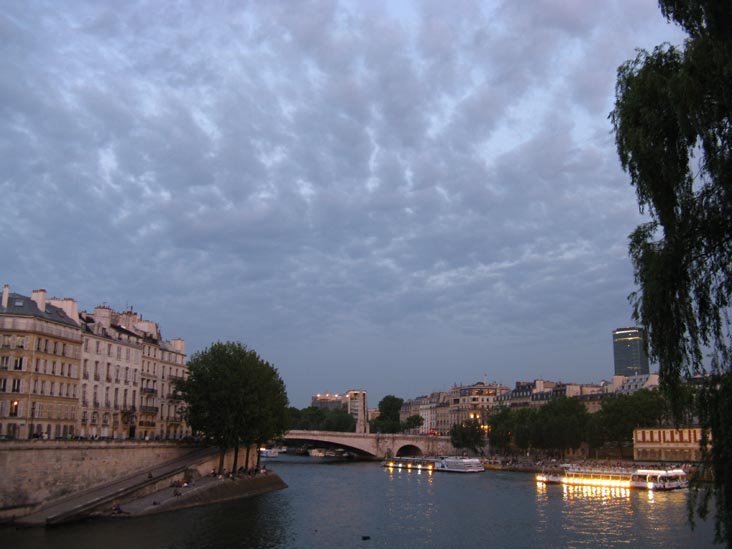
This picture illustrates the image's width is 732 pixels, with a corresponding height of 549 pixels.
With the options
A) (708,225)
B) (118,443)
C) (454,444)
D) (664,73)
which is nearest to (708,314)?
(708,225)

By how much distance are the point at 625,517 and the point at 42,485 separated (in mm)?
46156

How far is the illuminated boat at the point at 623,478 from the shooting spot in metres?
86.1

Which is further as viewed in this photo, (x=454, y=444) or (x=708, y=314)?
(x=454, y=444)

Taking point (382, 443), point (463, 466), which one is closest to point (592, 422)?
point (463, 466)

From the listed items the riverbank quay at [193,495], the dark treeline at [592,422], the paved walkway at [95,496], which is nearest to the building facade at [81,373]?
the paved walkway at [95,496]

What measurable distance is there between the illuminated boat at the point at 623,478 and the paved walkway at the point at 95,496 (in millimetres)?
49980

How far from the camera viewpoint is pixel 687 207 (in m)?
19.2

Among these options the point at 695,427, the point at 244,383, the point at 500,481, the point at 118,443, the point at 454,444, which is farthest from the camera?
the point at 454,444

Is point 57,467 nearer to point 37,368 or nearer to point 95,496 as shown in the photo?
point 95,496

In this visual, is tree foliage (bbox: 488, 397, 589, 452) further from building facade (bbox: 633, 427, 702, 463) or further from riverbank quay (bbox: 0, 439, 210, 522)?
riverbank quay (bbox: 0, 439, 210, 522)

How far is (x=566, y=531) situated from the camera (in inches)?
2077

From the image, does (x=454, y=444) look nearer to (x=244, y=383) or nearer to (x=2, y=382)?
(x=244, y=383)

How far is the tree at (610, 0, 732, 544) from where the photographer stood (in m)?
18.1

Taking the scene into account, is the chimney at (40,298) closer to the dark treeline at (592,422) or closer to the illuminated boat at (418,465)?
the illuminated boat at (418,465)
